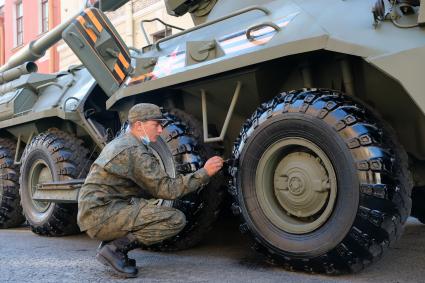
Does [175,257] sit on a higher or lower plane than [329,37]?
lower

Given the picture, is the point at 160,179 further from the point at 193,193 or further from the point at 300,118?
the point at 300,118

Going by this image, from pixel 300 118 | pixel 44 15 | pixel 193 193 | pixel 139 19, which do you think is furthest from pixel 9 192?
pixel 44 15

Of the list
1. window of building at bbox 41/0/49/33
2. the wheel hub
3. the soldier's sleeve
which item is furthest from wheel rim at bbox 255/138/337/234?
window of building at bbox 41/0/49/33

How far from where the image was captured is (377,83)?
356 centimetres

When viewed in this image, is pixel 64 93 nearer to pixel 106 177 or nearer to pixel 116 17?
pixel 106 177

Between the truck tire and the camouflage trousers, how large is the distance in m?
0.47

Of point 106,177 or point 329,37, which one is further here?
point 106,177

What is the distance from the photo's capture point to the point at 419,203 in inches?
213

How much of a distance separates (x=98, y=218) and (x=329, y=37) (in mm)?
1878

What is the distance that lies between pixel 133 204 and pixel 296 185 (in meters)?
1.12

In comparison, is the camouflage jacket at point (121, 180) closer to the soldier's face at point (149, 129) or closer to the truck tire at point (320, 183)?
the soldier's face at point (149, 129)

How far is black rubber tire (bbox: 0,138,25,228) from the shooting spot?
703cm

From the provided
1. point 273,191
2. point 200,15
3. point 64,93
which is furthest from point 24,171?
point 273,191

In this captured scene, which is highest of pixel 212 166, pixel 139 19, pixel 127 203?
pixel 212 166
